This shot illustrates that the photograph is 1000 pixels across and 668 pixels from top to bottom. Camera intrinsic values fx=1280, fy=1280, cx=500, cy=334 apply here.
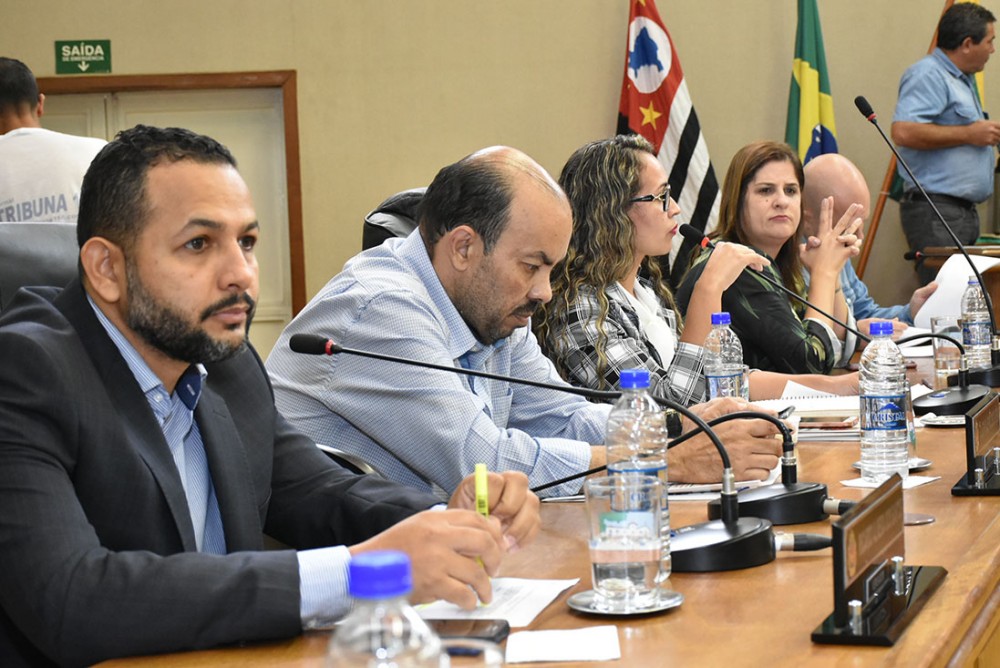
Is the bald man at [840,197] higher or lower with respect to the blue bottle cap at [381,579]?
higher

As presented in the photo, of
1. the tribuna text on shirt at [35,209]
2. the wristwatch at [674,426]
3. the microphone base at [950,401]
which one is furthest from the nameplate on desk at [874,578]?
the tribuna text on shirt at [35,209]

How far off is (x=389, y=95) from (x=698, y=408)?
4.71 meters

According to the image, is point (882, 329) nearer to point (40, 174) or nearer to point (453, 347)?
point (453, 347)

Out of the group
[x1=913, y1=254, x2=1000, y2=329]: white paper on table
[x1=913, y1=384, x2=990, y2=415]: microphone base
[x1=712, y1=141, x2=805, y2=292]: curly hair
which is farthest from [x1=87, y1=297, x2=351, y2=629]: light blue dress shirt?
[x1=913, y1=254, x2=1000, y2=329]: white paper on table

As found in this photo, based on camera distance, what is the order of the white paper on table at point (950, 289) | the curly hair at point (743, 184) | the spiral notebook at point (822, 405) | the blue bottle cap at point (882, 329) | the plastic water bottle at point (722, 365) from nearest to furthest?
the blue bottle cap at point (882, 329), the spiral notebook at point (822, 405), the plastic water bottle at point (722, 365), the curly hair at point (743, 184), the white paper on table at point (950, 289)

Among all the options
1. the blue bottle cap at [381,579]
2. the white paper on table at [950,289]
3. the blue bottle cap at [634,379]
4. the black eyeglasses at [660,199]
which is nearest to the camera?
the blue bottle cap at [381,579]

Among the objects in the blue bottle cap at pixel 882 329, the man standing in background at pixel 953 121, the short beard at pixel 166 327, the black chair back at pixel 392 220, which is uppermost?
the man standing in background at pixel 953 121

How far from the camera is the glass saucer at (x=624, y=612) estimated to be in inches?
49.9

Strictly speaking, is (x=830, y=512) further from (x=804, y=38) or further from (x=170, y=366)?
(x=804, y=38)

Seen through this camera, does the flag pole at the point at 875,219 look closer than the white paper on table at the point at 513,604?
No

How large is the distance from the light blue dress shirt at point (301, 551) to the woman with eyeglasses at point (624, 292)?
52.3 inches

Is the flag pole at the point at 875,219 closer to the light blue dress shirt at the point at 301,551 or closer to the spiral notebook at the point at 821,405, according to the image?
the spiral notebook at the point at 821,405

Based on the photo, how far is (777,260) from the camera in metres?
4.19

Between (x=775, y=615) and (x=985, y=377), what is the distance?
6.25 ft
